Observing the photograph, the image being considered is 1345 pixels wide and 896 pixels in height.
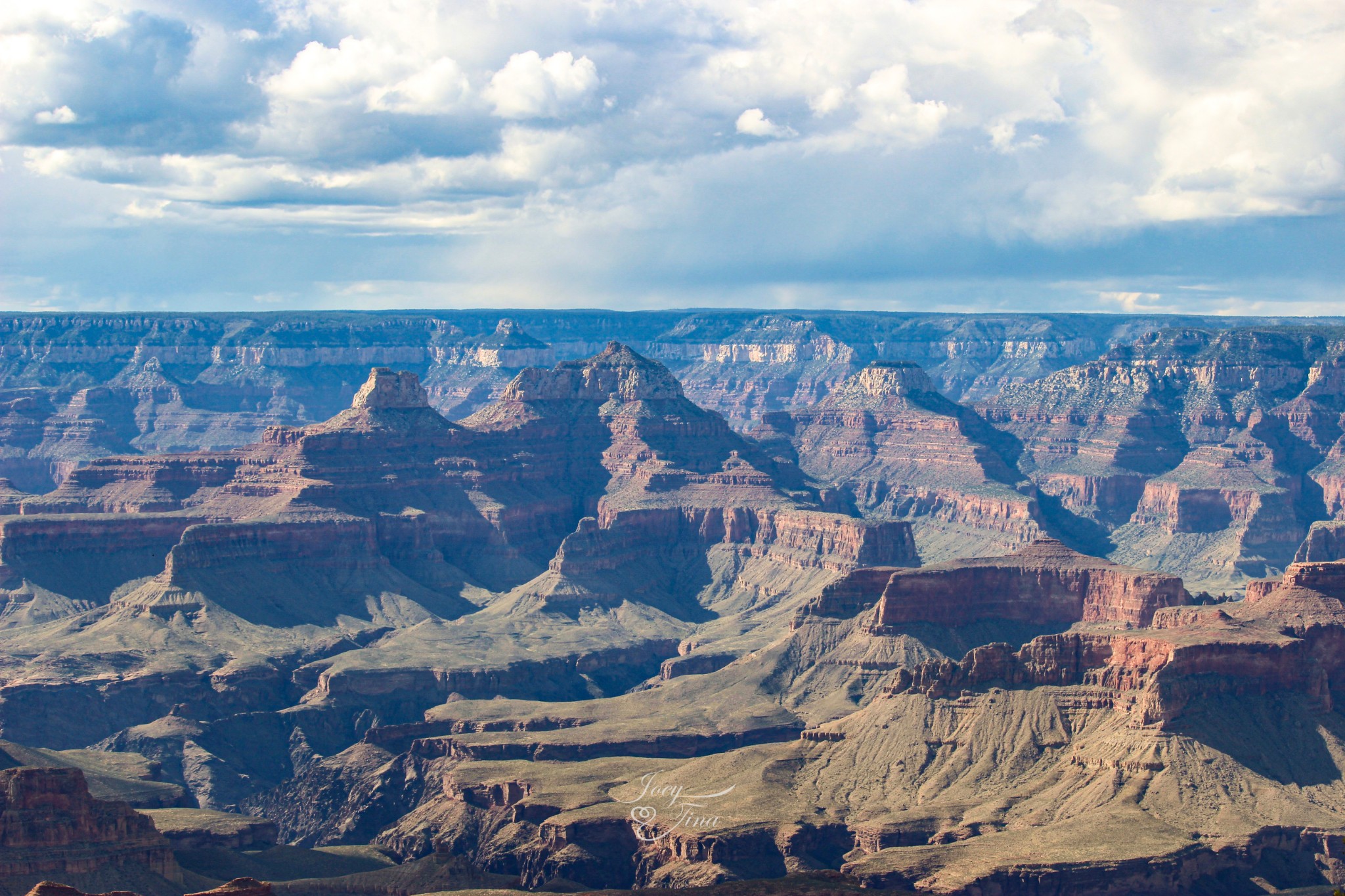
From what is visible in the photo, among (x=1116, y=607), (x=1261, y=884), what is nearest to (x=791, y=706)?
(x=1116, y=607)

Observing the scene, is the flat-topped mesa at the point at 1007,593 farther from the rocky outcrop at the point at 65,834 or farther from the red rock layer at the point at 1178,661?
the rocky outcrop at the point at 65,834

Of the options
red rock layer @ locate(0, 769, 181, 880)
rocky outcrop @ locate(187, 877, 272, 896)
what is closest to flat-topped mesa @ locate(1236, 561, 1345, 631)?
red rock layer @ locate(0, 769, 181, 880)

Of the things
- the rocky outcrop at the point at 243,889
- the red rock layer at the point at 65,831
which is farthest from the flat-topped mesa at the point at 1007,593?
the rocky outcrop at the point at 243,889

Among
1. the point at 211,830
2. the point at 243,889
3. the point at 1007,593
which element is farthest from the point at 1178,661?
the point at 243,889

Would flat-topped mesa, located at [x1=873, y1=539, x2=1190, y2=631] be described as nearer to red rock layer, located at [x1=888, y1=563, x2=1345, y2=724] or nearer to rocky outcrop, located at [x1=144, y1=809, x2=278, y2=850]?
red rock layer, located at [x1=888, y1=563, x2=1345, y2=724]

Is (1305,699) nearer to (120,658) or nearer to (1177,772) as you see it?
(1177,772)
